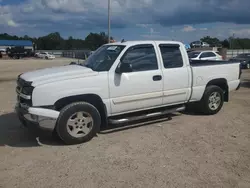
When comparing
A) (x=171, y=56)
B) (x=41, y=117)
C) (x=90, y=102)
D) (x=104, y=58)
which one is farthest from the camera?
(x=171, y=56)

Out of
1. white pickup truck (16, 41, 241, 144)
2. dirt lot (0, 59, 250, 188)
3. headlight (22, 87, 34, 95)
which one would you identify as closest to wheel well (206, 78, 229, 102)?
white pickup truck (16, 41, 241, 144)

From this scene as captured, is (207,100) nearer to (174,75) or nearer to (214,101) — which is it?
(214,101)

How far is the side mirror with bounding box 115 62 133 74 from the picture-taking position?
19.1ft

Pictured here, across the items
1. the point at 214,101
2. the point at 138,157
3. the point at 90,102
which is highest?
the point at 90,102

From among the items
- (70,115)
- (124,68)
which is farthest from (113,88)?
(70,115)

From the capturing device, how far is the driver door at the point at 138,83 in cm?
598

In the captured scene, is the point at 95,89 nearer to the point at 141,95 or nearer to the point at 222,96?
the point at 141,95

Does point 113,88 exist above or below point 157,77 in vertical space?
below

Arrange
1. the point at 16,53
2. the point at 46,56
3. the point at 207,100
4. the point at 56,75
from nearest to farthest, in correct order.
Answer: the point at 56,75 → the point at 207,100 → the point at 16,53 → the point at 46,56

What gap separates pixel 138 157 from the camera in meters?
4.95

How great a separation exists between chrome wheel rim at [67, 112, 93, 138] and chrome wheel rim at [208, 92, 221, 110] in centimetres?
344

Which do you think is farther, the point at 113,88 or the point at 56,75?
the point at 113,88

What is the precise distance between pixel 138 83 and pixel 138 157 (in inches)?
68.9

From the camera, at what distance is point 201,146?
17.9 ft
